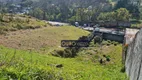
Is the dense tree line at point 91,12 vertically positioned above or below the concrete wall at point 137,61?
below

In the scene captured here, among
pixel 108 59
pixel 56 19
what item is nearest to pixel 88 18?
pixel 56 19

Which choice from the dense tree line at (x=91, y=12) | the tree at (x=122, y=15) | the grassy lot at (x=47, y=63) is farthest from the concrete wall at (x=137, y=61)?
the dense tree line at (x=91, y=12)

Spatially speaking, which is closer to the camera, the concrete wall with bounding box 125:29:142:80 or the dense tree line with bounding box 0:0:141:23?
the concrete wall with bounding box 125:29:142:80

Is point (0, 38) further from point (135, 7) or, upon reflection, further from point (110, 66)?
point (135, 7)

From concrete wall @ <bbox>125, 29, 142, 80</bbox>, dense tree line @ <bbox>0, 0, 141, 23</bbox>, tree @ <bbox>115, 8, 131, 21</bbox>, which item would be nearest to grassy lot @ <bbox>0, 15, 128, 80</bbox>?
concrete wall @ <bbox>125, 29, 142, 80</bbox>

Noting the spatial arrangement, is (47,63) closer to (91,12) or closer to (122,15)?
(122,15)

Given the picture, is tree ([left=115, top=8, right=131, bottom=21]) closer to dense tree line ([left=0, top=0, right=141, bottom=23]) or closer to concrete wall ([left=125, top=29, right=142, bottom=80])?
dense tree line ([left=0, top=0, right=141, bottom=23])

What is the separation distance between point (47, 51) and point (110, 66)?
31.4ft

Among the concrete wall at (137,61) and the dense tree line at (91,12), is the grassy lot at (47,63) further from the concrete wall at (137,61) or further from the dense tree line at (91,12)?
the dense tree line at (91,12)

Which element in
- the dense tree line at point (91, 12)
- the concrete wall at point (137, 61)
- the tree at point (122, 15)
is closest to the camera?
the concrete wall at point (137, 61)

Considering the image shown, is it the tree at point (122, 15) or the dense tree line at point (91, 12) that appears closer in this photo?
the tree at point (122, 15)

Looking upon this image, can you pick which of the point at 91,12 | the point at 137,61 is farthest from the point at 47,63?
the point at 91,12

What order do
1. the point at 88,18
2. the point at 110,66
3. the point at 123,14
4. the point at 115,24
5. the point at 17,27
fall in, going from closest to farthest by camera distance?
1. the point at 110,66
2. the point at 17,27
3. the point at 115,24
4. the point at 123,14
5. the point at 88,18

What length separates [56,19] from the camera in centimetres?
10806
